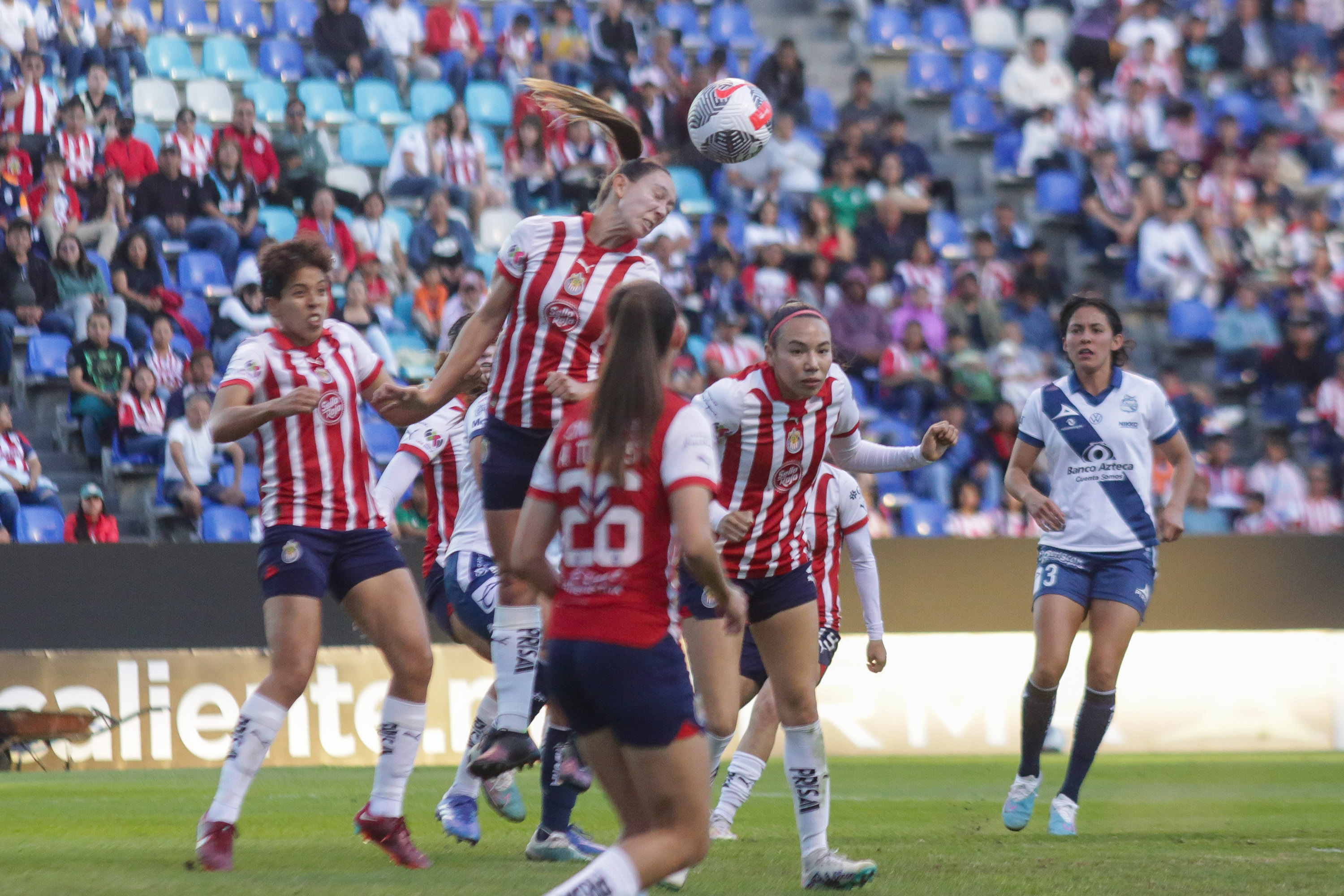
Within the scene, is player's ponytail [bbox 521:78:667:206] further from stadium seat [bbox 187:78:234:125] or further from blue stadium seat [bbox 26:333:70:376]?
stadium seat [bbox 187:78:234:125]

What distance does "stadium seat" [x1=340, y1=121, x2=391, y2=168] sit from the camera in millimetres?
17734

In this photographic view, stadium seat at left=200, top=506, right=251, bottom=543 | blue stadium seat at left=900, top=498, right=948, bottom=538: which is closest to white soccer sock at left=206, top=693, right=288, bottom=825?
stadium seat at left=200, top=506, right=251, bottom=543

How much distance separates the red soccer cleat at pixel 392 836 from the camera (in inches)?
247

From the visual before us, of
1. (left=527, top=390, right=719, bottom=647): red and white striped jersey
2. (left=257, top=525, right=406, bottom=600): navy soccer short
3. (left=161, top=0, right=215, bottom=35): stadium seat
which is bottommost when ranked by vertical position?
(left=257, top=525, right=406, bottom=600): navy soccer short

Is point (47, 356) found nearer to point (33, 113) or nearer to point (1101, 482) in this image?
point (33, 113)

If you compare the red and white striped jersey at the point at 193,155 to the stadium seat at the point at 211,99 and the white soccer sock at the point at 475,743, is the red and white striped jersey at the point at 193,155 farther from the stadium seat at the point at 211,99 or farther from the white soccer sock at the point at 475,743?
the white soccer sock at the point at 475,743

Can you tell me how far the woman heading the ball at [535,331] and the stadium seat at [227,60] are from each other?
12.8 metres

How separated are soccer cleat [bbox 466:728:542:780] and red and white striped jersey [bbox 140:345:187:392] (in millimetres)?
8906

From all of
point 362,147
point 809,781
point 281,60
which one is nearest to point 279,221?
point 362,147

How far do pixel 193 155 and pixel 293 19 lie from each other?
3.23 m

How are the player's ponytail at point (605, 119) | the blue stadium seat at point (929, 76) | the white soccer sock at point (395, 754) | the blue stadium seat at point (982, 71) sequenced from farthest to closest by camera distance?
1. the blue stadium seat at point (982, 71)
2. the blue stadium seat at point (929, 76)
3. the white soccer sock at point (395, 754)
4. the player's ponytail at point (605, 119)

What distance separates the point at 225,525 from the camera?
522 inches

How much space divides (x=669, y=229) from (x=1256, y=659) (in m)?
6.75

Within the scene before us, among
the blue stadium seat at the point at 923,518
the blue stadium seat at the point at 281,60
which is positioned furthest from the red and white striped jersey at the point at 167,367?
the blue stadium seat at the point at 923,518
